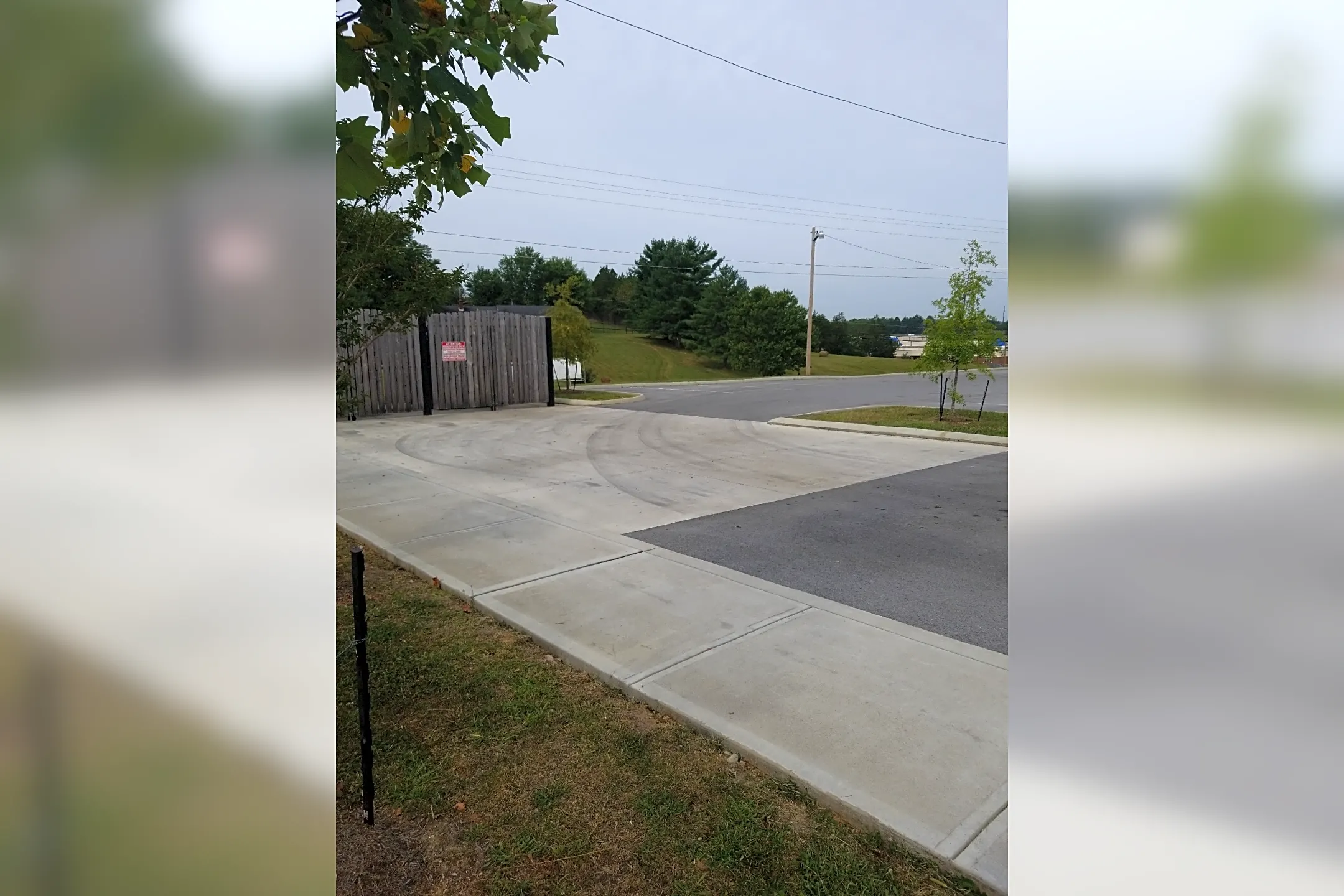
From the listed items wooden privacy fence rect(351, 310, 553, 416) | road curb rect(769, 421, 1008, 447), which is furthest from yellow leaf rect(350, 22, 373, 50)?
wooden privacy fence rect(351, 310, 553, 416)

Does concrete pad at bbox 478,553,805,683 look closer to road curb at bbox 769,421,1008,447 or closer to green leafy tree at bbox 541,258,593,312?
road curb at bbox 769,421,1008,447

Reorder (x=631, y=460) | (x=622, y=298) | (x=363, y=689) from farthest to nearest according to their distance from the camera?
1. (x=622, y=298)
2. (x=631, y=460)
3. (x=363, y=689)

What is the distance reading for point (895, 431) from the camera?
45.1ft

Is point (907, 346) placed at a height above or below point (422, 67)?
above

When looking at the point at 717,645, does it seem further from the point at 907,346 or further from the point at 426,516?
the point at 907,346

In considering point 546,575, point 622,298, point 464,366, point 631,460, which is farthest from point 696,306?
point 546,575

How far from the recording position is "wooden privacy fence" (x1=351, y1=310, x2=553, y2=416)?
16297 mm

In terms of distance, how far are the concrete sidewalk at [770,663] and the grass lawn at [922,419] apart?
9236mm

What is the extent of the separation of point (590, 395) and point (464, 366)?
5986 mm

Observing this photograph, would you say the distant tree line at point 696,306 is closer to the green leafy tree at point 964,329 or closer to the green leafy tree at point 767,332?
the green leafy tree at point 767,332

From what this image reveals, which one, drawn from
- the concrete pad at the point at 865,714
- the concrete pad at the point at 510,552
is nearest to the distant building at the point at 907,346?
the concrete pad at the point at 510,552

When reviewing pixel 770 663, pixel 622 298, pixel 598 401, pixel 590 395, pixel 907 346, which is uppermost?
pixel 622 298
